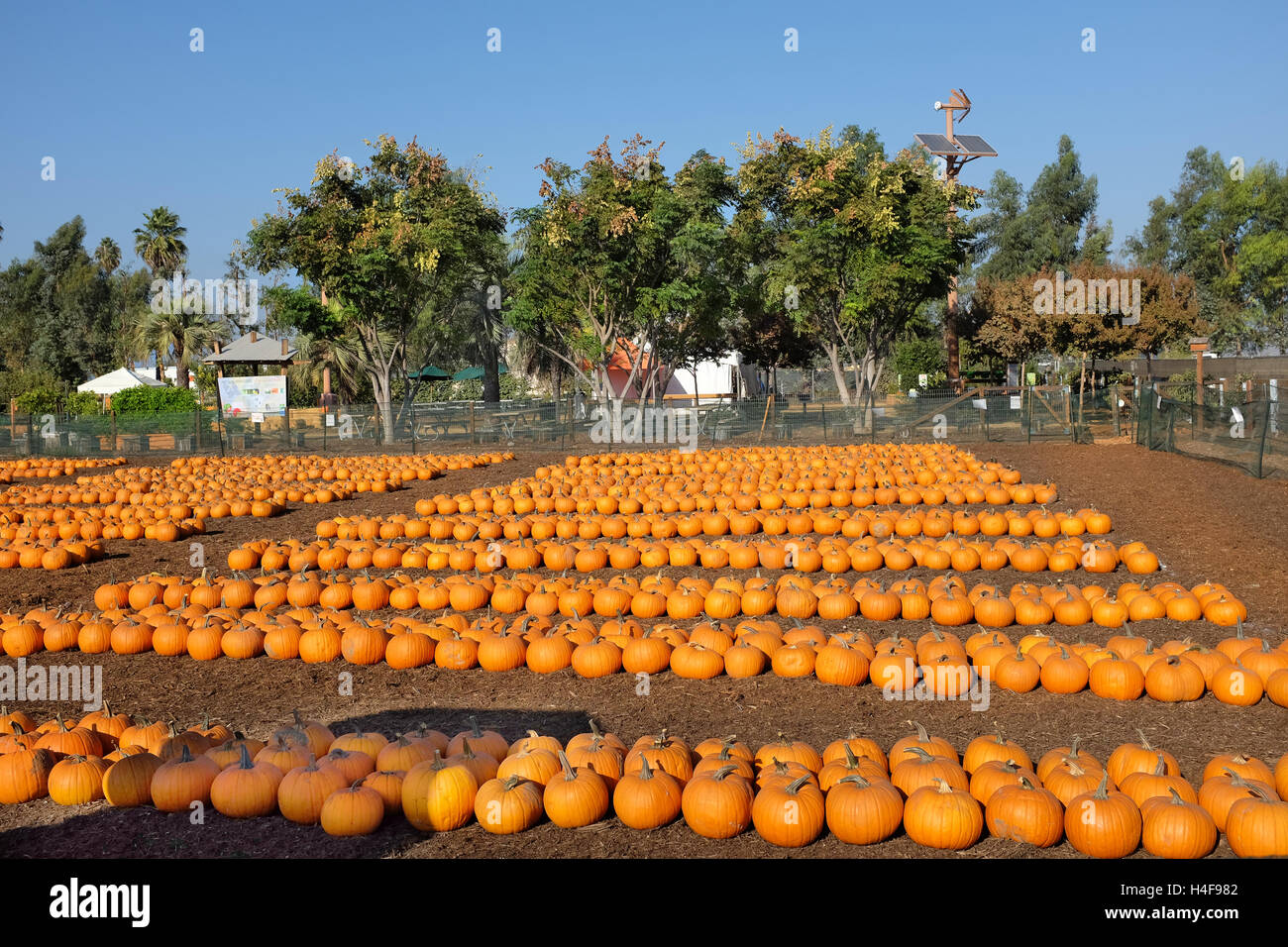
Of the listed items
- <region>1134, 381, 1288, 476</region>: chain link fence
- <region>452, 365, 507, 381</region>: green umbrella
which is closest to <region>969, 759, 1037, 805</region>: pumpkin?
<region>1134, 381, 1288, 476</region>: chain link fence

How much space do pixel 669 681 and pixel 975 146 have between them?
36.9 meters

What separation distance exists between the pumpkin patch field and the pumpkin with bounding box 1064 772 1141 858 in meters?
0.01

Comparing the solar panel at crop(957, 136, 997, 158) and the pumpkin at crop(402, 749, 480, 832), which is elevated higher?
the solar panel at crop(957, 136, 997, 158)

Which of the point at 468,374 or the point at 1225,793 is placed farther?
the point at 468,374

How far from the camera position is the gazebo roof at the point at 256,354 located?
4219 centimetres

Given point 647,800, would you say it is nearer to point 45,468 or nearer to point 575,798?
point 575,798

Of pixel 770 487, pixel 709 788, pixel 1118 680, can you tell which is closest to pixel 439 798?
pixel 709 788

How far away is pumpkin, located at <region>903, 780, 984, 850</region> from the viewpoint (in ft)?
13.7

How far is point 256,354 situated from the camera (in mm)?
43125

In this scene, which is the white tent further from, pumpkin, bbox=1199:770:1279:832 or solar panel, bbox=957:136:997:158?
pumpkin, bbox=1199:770:1279:832

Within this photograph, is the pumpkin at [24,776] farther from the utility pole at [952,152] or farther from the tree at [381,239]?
the utility pole at [952,152]
